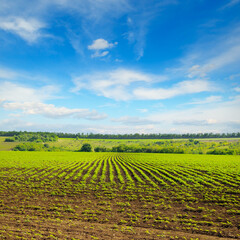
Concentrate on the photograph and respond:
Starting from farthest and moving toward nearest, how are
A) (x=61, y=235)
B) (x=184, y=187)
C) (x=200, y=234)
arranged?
(x=184, y=187) → (x=200, y=234) → (x=61, y=235)

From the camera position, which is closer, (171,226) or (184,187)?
(171,226)

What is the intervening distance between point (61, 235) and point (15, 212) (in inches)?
296

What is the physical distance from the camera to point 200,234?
12.3m

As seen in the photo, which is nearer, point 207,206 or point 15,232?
point 15,232

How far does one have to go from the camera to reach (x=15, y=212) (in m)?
16.2

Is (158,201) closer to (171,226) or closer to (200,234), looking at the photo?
(171,226)

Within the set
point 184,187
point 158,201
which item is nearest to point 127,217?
point 158,201

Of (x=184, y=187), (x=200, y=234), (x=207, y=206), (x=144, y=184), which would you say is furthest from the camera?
(x=144, y=184)

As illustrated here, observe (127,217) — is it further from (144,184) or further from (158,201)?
(144,184)

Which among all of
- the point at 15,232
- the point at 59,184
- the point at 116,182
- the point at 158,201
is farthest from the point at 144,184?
the point at 15,232

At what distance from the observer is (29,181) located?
93.7 ft

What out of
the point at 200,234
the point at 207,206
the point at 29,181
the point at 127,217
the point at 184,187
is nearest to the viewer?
the point at 200,234

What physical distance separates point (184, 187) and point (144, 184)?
18.6 feet

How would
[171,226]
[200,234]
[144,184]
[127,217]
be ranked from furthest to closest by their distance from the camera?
[144,184] < [127,217] < [171,226] < [200,234]
